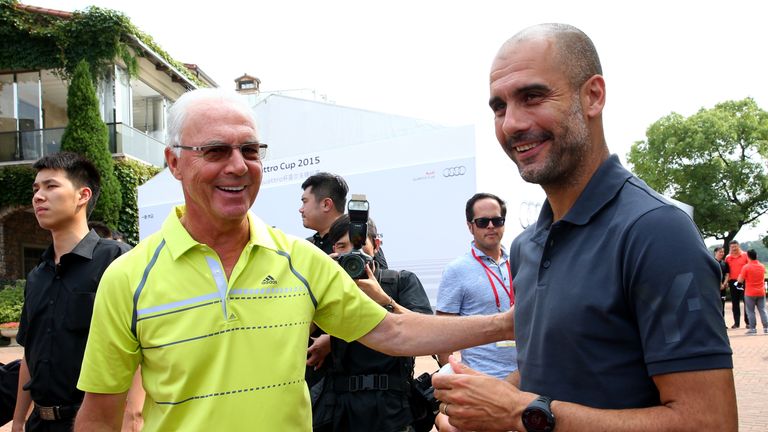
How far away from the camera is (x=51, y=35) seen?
19.8 m

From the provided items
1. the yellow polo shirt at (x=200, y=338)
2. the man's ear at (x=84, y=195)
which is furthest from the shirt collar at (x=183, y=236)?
the man's ear at (x=84, y=195)

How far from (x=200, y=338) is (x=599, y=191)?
4.36ft

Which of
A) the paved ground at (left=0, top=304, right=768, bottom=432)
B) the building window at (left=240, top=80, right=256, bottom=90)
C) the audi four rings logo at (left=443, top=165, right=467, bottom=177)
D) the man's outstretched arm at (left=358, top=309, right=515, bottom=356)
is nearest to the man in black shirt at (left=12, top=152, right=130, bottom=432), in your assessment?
the man's outstretched arm at (left=358, top=309, right=515, bottom=356)

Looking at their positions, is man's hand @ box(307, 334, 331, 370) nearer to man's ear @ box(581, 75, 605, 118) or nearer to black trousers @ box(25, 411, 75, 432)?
black trousers @ box(25, 411, 75, 432)

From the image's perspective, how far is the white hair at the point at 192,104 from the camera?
6.89 ft

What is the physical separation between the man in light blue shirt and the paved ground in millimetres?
3530

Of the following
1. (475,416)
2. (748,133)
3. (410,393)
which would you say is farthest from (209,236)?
(748,133)

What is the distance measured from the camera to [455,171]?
8.90 metres

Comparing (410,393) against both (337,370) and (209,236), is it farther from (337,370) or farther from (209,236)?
(209,236)

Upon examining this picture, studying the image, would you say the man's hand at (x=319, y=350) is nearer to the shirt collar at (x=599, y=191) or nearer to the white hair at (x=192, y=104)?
the white hair at (x=192, y=104)

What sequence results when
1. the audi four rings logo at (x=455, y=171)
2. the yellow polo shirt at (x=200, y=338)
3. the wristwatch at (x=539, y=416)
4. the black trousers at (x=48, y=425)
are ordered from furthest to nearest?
the audi four rings logo at (x=455, y=171), the black trousers at (x=48, y=425), the yellow polo shirt at (x=200, y=338), the wristwatch at (x=539, y=416)

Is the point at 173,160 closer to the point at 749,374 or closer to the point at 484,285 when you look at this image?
the point at 484,285

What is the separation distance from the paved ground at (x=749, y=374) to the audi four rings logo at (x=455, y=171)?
2955 mm

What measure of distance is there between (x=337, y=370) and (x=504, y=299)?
151 centimetres
